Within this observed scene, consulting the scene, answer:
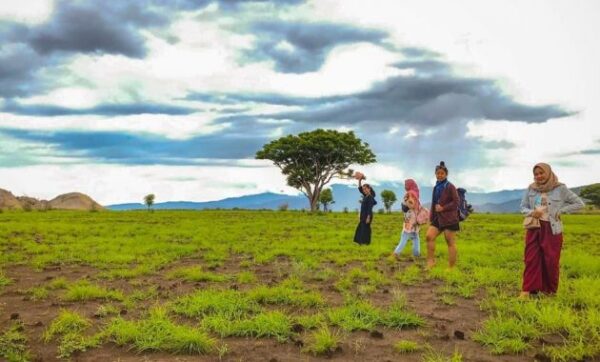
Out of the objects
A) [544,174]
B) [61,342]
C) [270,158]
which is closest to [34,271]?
[61,342]

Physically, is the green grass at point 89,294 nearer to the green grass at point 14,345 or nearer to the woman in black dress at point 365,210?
the green grass at point 14,345

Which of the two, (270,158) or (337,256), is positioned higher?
(270,158)

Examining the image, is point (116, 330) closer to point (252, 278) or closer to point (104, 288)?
point (104, 288)

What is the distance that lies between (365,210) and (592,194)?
9383cm

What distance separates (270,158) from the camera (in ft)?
218

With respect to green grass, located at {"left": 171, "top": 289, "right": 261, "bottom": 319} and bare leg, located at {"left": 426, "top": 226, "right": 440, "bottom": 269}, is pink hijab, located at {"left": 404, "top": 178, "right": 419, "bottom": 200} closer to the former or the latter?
bare leg, located at {"left": 426, "top": 226, "right": 440, "bottom": 269}

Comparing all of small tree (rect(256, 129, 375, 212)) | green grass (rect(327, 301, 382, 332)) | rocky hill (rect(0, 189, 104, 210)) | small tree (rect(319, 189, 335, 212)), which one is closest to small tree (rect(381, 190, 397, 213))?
small tree (rect(319, 189, 335, 212))

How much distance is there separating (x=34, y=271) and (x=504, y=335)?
11839 millimetres

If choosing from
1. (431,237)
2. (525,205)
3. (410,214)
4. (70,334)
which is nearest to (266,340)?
(70,334)

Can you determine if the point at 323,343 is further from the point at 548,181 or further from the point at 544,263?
the point at 548,181

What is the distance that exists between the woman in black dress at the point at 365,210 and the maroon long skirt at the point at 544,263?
26.9ft

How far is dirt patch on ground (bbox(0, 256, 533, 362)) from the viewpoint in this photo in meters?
6.97

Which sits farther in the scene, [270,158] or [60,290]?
[270,158]

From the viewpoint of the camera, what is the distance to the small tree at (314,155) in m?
63.4
